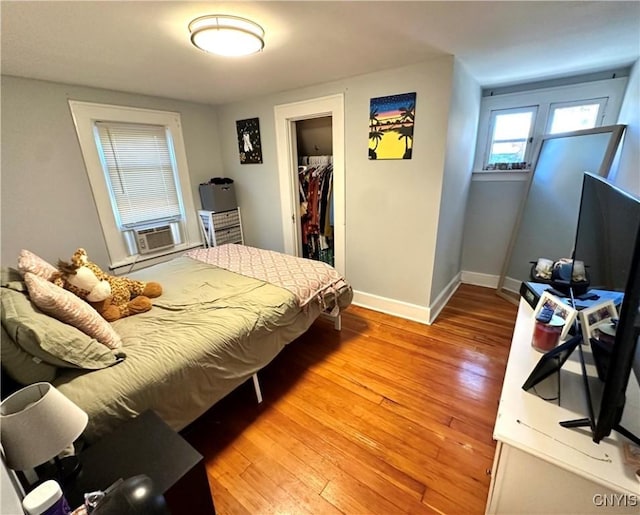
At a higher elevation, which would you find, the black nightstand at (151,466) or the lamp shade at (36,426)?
the lamp shade at (36,426)

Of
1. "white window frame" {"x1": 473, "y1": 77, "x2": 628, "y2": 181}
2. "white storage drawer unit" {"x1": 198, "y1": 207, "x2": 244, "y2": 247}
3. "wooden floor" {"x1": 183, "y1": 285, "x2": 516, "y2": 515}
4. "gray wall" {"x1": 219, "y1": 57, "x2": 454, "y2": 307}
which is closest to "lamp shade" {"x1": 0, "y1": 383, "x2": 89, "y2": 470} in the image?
"wooden floor" {"x1": 183, "y1": 285, "x2": 516, "y2": 515}

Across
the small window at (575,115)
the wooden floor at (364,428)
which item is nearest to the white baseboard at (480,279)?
the wooden floor at (364,428)

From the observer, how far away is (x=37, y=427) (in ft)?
2.51

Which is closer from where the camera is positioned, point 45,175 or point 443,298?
point 45,175

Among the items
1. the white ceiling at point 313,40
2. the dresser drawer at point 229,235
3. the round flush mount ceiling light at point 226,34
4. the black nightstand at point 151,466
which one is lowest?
the black nightstand at point 151,466

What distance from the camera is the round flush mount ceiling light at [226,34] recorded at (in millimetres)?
1456

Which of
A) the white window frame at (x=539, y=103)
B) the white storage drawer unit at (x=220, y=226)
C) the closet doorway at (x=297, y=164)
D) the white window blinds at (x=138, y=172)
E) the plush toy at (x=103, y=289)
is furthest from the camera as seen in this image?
the white storage drawer unit at (x=220, y=226)

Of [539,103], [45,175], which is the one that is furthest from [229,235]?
[539,103]

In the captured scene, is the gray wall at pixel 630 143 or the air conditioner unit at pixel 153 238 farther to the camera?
the air conditioner unit at pixel 153 238

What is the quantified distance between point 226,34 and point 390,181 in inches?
63.8

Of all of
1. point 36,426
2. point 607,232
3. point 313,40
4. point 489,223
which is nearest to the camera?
point 36,426

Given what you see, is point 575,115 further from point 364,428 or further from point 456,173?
Answer: point 364,428

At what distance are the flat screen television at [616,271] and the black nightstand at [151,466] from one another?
4.33 feet

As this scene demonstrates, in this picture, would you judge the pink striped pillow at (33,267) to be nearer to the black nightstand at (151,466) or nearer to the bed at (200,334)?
the bed at (200,334)
